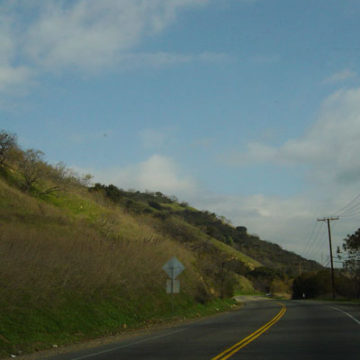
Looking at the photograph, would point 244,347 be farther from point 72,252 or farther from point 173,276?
point 72,252

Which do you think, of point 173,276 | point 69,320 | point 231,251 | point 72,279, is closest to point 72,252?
point 72,279

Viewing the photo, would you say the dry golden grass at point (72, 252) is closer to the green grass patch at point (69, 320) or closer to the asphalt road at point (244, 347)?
the green grass patch at point (69, 320)

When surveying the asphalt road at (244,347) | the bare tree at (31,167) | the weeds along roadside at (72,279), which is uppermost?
the bare tree at (31,167)

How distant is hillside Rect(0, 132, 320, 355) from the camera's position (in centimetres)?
1812

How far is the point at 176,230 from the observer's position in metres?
59.0

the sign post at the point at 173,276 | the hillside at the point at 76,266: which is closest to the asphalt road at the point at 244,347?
the hillside at the point at 76,266

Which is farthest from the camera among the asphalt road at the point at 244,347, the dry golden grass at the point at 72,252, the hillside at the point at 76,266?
the dry golden grass at the point at 72,252

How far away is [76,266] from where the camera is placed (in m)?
24.8

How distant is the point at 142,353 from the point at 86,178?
168 ft

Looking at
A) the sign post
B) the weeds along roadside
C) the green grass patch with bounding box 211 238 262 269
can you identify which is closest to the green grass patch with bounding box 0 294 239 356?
the weeds along roadside

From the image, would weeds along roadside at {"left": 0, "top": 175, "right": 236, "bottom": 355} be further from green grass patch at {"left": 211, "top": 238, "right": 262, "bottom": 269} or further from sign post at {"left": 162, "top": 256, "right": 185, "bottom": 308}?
green grass patch at {"left": 211, "top": 238, "right": 262, "bottom": 269}

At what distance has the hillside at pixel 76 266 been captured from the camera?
714 inches

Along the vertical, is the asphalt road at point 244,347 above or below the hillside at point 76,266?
below

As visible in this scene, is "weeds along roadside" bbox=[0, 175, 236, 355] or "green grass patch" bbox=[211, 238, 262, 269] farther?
"green grass patch" bbox=[211, 238, 262, 269]
